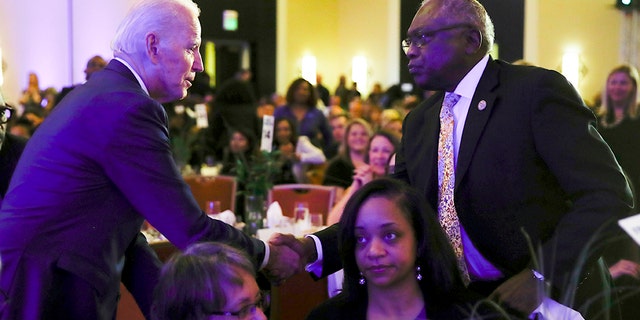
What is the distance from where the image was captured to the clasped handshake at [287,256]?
2.60 meters

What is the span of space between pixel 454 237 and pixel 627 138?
316 cm

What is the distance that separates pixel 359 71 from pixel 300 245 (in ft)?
67.2

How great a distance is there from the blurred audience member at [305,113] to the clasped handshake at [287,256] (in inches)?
257

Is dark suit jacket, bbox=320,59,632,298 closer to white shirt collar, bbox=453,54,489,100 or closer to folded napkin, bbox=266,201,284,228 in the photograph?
white shirt collar, bbox=453,54,489,100

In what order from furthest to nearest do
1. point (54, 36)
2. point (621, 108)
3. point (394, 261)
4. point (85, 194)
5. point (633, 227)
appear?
point (54, 36) → point (621, 108) → point (394, 261) → point (85, 194) → point (633, 227)

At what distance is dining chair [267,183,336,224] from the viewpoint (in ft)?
20.8

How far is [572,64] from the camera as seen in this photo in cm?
1875

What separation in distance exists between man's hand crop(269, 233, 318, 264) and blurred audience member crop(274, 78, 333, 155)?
6.51 metres

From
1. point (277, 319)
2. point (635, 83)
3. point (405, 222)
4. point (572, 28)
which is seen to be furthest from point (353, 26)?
point (405, 222)

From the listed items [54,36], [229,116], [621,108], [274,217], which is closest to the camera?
[274,217]

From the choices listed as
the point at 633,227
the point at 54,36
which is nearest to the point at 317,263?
the point at 633,227

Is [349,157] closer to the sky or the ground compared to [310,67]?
closer to the ground

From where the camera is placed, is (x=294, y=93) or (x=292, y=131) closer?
(x=292, y=131)

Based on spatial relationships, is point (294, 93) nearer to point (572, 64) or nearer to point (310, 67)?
point (572, 64)
